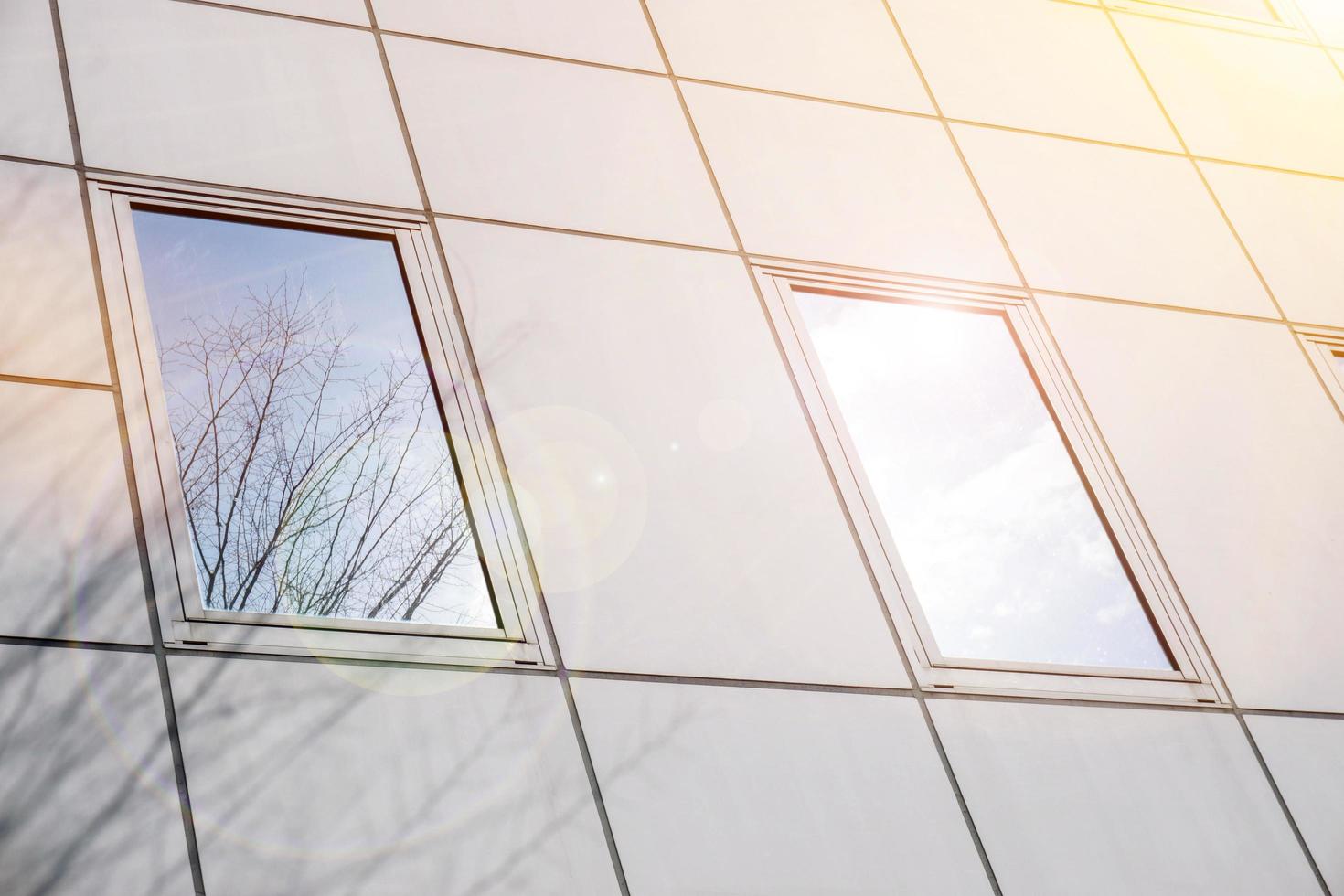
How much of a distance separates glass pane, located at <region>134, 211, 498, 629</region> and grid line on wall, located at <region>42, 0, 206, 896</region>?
20 cm

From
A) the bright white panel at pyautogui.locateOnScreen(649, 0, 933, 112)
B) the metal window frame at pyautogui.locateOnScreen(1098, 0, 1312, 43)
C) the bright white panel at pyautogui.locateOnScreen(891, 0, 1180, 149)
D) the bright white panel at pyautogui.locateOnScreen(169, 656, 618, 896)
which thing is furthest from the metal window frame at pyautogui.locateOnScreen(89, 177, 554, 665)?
the metal window frame at pyautogui.locateOnScreen(1098, 0, 1312, 43)

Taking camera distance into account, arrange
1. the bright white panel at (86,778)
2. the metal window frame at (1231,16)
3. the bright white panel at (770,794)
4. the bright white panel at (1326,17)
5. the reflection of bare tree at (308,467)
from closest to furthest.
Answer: the bright white panel at (86,778) → the bright white panel at (770,794) → the reflection of bare tree at (308,467) → the metal window frame at (1231,16) → the bright white panel at (1326,17)

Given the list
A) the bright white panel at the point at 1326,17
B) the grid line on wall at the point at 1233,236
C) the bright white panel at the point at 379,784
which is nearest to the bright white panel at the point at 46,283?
the bright white panel at the point at 379,784

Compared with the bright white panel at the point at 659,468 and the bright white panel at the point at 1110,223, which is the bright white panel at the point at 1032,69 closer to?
the bright white panel at the point at 1110,223

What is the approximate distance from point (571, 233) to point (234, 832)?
3.34 metres

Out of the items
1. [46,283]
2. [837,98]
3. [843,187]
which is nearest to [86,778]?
[46,283]

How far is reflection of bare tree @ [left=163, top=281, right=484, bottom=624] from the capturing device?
5.03 meters

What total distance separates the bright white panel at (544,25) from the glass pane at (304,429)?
1666mm

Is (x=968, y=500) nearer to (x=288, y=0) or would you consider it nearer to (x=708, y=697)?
(x=708, y=697)

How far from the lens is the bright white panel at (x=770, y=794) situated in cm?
491

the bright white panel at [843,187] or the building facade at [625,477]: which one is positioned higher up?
the bright white panel at [843,187]

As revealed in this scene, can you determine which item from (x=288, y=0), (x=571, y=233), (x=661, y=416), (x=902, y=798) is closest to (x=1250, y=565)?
(x=902, y=798)

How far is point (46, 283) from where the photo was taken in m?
5.26

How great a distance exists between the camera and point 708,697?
17.5ft
